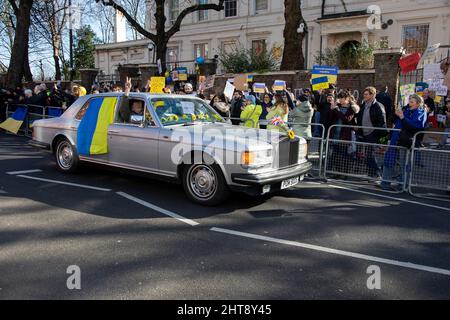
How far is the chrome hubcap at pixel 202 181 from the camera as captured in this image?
239 inches

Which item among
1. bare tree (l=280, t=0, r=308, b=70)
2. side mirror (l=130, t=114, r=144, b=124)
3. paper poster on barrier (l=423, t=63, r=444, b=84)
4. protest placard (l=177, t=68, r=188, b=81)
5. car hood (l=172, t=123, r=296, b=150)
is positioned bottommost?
car hood (l=172, t=123, r=296, b=150)

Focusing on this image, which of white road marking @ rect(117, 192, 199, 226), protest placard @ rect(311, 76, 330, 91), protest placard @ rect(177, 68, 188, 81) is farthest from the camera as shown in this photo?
protest placard @ rect(177, 68, 188, 81)

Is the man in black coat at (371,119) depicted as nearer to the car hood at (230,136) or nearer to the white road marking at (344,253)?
the car hood at (230,136)

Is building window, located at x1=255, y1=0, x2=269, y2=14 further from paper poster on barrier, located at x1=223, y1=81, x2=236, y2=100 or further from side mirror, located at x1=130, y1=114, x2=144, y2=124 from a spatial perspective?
side mirror, located at x1=130, y1=114, x2=144, y2=124

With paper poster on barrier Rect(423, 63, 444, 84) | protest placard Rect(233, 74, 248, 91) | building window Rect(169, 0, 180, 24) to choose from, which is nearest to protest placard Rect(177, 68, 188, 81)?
protest placard Rect(233, 74, 248, 91)

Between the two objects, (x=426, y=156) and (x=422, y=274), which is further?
(x=426, y=156)

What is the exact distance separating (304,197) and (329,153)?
1.81 m

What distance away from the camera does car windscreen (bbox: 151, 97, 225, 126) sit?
6754 mm

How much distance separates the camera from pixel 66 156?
816 centimetres

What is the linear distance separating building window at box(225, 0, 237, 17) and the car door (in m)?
26.3

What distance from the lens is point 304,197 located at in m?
6.94
